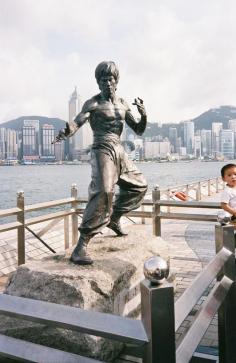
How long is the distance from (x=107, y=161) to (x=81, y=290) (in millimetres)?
1450

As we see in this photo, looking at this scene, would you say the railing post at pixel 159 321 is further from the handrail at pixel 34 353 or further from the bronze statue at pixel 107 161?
the bronze statue at pixel 107 161

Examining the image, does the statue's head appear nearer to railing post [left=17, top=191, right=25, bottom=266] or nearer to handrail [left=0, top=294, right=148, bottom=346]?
railing post [left=17, top=191, right=25, bottom=266]

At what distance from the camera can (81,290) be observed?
10.3 ft

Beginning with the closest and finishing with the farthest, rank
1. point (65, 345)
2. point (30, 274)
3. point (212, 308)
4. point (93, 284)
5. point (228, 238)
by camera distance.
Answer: point (212, 308), point (228, 238), point (65, 345), point (93, 284), point (30, 274)

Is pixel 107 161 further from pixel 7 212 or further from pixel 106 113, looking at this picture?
pixel 7 212

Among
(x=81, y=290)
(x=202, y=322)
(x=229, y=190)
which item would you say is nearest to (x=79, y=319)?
(x=202, y=322)

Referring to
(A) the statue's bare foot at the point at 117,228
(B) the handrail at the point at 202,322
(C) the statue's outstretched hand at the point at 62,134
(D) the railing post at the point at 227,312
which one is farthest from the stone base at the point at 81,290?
(C) the statue's outstretched hand at the point at 62,134

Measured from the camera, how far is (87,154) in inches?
170

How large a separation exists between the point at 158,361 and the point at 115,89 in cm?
347

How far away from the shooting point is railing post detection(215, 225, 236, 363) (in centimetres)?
259

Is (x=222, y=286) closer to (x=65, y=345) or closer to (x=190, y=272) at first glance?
(x=65, y=345)

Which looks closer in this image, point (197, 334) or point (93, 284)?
point (197, 334)

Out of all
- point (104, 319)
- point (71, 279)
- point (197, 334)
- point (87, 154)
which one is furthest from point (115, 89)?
point (104, 319)

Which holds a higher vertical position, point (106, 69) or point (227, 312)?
point (106, 69)
